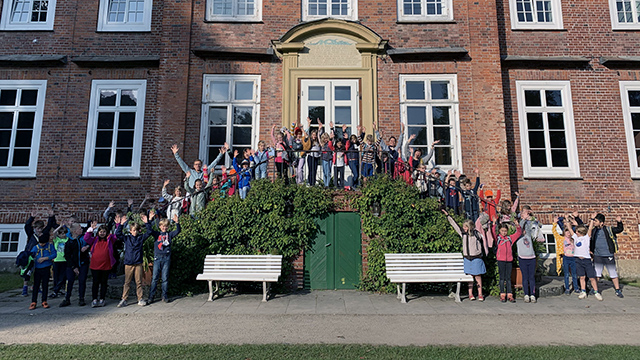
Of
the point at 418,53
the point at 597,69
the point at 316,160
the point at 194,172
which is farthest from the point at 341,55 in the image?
the point at 597,69

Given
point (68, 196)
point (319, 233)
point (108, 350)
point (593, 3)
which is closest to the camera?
point (108, 350)

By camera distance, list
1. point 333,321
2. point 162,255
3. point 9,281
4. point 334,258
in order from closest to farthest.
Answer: point 333,321 → point 162,255 → point 334,258 → point 9,281

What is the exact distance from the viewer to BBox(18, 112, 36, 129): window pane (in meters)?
12.7

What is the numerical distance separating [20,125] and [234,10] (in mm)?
7344

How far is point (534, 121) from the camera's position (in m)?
12.6

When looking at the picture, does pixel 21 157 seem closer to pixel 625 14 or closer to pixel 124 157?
pixel 124 157

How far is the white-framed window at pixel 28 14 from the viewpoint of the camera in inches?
516

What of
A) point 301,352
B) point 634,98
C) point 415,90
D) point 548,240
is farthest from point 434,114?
point 301,352

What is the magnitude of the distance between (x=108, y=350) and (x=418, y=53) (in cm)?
1075

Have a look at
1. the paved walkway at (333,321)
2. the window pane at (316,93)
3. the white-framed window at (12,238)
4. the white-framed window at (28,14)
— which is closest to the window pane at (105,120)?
the white-framed window at (28,14)

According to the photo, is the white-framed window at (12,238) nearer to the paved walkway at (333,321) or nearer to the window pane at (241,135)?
the paved walkway at (333,321)

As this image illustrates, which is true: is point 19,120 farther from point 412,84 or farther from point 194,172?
point 412,84

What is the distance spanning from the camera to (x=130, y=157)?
12453 millimetres

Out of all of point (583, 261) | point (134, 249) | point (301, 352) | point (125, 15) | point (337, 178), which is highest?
point (125, 15)
